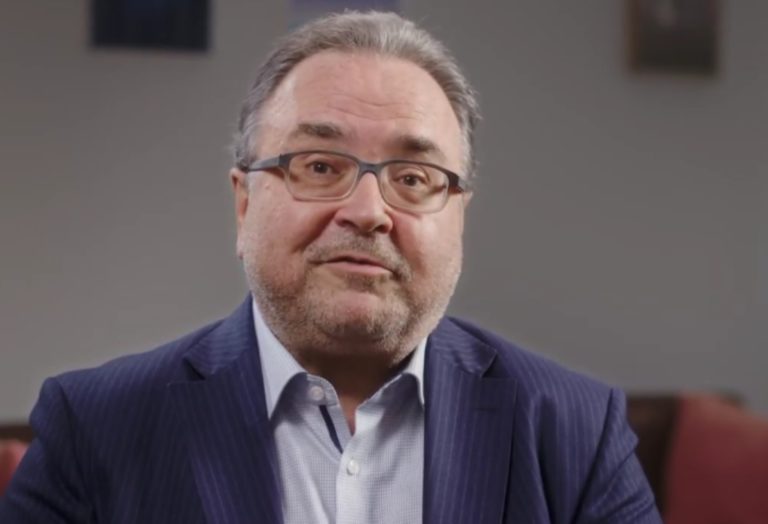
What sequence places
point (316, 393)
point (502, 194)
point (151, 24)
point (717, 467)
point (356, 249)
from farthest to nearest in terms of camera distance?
point (502, 194) < point (151, 24) < point (717, 467) < point (316, 393) < point (356, 249)

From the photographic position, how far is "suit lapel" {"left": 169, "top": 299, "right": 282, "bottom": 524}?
1.01m

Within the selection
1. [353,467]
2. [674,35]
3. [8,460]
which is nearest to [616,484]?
[353,467]

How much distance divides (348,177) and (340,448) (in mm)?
279

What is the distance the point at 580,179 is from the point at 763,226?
1.90ft

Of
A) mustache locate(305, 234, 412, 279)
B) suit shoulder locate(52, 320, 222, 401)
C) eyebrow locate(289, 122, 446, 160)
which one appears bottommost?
suit shoulder locate(52, 320, 222, 401)

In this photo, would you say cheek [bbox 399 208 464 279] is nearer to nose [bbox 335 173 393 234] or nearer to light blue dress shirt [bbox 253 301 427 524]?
nose [bbox 335 173 393 234]

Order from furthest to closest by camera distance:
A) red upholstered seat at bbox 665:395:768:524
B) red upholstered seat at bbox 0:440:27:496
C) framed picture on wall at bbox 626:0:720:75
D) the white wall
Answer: framed picture on wall at bbox 626:0:720:75 → the white wall → red upholstered seat at bbox 665:395:768:524 → red upholstered seat at bbox 0:440:27:496

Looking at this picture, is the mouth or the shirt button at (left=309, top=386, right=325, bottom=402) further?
the shirt button at (left=309, top=386, right=325, bottom=402)

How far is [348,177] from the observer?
1023 mm

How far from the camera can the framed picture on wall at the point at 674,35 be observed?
279cm

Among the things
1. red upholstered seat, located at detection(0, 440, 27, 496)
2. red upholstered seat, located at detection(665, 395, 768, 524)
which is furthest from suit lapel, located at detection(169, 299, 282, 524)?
red upholstered seat, located at detection(665, 395, 768, 524)

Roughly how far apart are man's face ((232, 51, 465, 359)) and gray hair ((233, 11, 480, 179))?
13 mm

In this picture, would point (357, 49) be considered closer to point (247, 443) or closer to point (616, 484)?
point (247, 443)

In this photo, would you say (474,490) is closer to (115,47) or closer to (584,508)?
(584,508)
